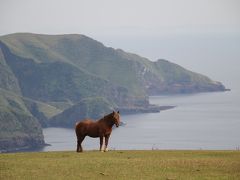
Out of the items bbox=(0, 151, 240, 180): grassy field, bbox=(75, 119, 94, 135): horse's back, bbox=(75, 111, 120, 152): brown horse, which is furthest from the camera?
bbox=(75, 119, 94, 135): horse's back

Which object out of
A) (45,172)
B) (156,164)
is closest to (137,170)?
(156,164)

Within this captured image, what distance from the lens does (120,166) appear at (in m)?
30.1

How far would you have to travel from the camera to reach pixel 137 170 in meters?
29.1

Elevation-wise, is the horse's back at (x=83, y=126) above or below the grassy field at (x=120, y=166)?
above

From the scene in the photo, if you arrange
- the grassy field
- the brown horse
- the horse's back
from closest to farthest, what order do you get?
the grassy field → the brown horse → the horse's back

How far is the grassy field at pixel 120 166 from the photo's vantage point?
28.0 m

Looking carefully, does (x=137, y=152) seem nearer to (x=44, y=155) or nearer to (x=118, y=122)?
(x=118, y=122)

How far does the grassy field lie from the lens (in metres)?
28.0

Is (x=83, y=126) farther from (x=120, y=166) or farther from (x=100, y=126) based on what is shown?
(x=120, y=166)

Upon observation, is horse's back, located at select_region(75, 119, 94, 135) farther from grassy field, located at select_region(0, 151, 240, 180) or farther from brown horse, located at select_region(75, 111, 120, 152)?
grassy field, located at select_region(0, 151, 240, 180)

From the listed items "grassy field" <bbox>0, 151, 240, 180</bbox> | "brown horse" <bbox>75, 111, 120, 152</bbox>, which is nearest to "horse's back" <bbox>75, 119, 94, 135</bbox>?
"brown horse" <bbox>75, 111, 120, 152</bbox>

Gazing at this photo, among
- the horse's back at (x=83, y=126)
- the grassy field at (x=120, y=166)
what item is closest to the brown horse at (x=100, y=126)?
the horse's back at (x=83, y=126)

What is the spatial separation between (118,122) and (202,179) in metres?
10.0

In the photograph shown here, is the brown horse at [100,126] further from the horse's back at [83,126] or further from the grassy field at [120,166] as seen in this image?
the grassy field at [120,166]
